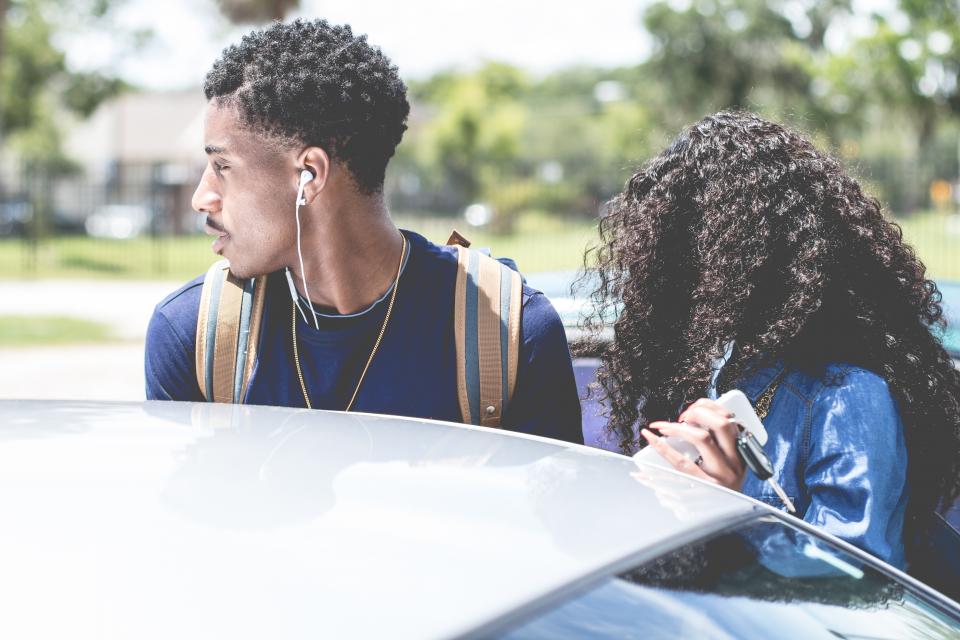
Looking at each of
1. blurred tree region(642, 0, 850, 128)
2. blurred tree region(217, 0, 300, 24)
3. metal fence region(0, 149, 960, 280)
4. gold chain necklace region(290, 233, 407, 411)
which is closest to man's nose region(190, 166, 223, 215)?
gold chain necklace region(290, 233, 407, 411)

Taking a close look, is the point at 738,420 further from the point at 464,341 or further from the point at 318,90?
the point at 318,90

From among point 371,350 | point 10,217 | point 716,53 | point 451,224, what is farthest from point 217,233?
point 716,53

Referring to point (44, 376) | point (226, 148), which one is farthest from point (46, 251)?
point (226, 148)

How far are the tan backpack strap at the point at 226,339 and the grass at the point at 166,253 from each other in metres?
16.5

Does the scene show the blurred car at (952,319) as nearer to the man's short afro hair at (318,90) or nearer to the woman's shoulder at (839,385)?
the woman's shoulder at (839,385)

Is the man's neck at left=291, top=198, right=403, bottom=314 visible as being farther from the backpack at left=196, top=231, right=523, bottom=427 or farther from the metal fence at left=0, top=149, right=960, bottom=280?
the metal fence at left=0, top=149, right=960, bottom=280

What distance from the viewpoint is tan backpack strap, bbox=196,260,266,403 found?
2354mm

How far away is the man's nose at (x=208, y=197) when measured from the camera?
7.90ft

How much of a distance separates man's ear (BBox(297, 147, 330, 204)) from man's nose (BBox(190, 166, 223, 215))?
0.18m

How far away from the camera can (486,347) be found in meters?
2.35

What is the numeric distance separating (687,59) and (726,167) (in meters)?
51.9

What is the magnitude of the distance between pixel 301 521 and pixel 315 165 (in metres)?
1.28

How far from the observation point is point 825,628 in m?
1.46

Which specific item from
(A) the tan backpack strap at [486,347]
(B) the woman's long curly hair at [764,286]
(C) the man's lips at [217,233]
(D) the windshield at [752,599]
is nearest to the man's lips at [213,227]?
(C) the man's lips at [217,233]
